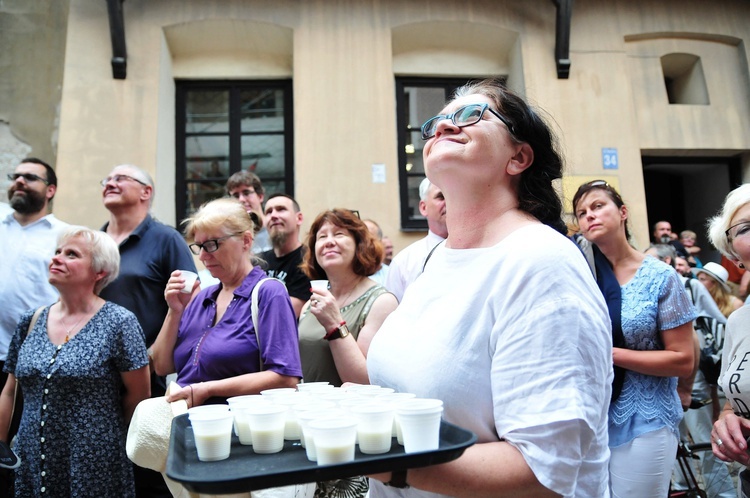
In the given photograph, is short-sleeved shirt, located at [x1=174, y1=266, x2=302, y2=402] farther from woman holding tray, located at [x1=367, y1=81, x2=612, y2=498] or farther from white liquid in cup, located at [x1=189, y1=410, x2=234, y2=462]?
white liquid in cup, located at [x1=189, y1=410, x2=234, y2=462]

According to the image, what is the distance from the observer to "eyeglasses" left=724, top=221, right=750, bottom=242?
2258mm

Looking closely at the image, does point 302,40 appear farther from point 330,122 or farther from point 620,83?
point 620,83

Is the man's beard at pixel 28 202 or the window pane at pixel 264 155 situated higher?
the window pane at pixel 264 155

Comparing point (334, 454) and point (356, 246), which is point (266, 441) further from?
point (356, 246)

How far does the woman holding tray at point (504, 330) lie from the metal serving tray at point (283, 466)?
2.0 inches

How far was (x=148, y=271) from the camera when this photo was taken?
10.9 feet

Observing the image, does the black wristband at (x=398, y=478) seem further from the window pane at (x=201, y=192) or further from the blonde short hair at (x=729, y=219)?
the window pane at (x=201, y=192)

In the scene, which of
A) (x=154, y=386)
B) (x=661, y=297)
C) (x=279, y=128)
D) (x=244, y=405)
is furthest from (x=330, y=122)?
(x=244, y=405)

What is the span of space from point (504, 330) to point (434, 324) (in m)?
0.19

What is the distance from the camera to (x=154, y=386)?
3172 millimetres

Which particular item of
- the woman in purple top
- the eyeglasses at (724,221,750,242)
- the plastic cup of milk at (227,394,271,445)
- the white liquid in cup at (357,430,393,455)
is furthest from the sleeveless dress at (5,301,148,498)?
the eyeglasses at (724,221,750,242)

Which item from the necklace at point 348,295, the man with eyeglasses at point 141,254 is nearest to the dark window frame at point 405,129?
the man with eyeglasses at point 141,254

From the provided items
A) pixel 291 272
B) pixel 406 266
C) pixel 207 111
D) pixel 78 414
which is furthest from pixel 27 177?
pixel 207 111

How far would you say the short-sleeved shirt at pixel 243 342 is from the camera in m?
2.43
